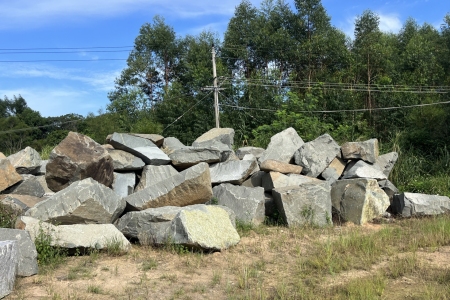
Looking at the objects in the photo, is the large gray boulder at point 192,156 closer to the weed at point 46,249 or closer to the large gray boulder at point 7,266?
the weed at point 46,249

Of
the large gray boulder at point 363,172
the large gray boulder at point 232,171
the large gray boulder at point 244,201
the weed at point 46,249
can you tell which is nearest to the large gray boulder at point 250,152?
the large gray boulder at point 232,171

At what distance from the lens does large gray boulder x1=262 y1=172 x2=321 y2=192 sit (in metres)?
9.14

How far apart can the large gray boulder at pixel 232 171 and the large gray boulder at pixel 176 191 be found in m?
1.52

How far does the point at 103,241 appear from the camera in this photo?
6.26 metres

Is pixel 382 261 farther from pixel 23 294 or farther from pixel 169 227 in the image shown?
pixel 23 294

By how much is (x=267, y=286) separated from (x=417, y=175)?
8632mm

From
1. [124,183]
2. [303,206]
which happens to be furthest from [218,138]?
[303,206]

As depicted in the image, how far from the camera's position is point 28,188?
28.0 ft

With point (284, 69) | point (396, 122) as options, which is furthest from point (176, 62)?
point (396, 122)

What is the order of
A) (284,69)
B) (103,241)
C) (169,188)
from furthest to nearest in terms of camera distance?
(284,69)
(169,188)
(103,241)

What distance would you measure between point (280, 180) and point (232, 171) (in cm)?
103

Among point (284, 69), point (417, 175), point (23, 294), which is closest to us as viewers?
point (23, 294)

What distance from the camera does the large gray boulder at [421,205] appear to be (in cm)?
913

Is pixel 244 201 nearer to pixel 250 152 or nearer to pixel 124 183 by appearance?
pixel 124 183
